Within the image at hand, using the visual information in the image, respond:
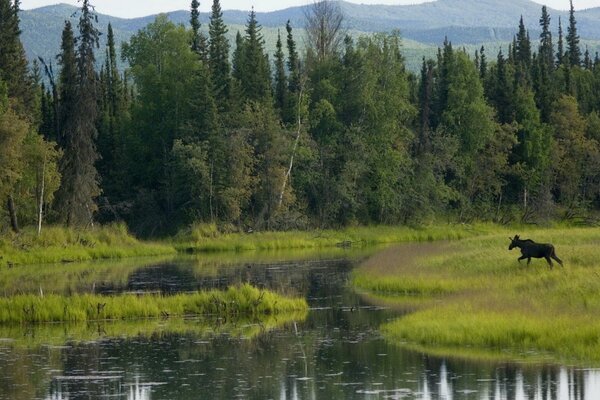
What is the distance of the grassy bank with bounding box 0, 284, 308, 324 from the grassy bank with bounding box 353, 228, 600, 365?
5527 mm

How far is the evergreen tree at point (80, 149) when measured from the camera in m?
78.9

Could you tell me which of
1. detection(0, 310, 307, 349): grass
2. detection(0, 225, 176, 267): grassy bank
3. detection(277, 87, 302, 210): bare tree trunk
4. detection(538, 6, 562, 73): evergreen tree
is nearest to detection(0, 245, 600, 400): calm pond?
detection(0, 310, 307, 349): grass

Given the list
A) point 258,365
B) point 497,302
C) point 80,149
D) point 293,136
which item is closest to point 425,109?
point 293,136

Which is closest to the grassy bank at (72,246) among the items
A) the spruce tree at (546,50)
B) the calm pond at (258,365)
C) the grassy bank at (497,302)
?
the grassy bank at (497,302)

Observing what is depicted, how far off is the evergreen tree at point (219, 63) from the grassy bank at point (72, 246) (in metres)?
16.7

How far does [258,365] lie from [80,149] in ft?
171

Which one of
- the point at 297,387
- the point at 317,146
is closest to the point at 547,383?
the point at 297,387

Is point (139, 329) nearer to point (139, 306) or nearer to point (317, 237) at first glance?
point (139, 306)

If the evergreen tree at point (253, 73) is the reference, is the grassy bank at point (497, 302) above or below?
below

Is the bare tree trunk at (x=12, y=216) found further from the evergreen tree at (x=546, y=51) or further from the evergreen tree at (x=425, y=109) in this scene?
the evergreen tree at (x=546, y=51)

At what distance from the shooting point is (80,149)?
261 feet

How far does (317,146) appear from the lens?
97.1 metres

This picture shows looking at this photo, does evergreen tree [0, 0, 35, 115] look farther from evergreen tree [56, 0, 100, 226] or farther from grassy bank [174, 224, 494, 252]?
grassy bank [174, 224, 494, 252]

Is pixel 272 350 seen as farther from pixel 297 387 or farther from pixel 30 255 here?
pixel 30 255
